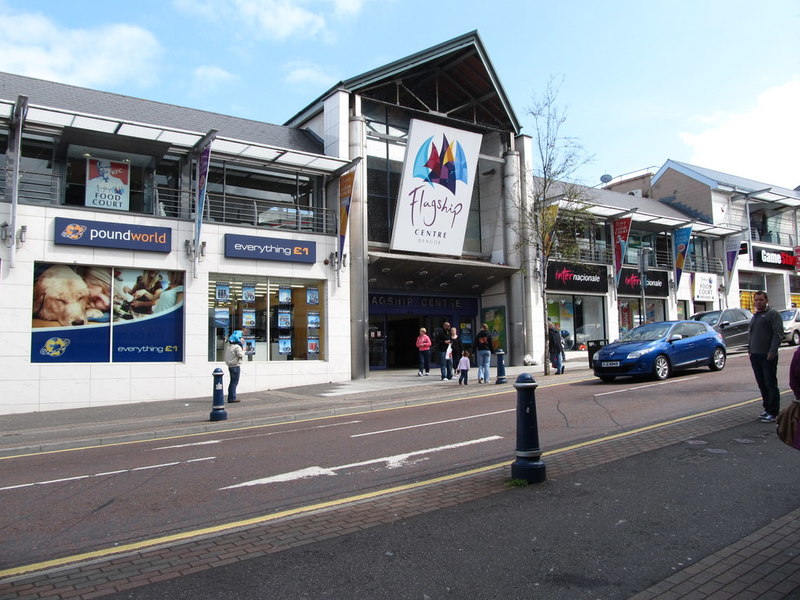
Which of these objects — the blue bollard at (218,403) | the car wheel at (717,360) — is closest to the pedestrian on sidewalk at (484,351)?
the car wheel at (717,360)

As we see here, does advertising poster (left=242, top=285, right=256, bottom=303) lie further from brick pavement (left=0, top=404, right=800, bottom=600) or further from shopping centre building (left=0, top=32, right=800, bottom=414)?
brick pavement (left=0, top=404, right=800, bottom=600)

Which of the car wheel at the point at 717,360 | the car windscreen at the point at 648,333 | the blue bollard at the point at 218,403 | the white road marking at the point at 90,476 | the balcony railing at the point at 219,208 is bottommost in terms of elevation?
the white road marking at the point at 90,476

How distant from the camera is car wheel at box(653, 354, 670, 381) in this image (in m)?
14.7

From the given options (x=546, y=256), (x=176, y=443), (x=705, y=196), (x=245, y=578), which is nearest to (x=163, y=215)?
(x=176, y=443)

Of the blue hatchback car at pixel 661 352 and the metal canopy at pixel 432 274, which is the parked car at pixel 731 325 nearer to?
the blue hatchback car at pixel 661 352

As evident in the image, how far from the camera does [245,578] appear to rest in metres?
3.96

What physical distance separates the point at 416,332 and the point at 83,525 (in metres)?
21.2

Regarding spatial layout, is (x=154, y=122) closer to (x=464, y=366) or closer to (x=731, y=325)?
(x=464, y=366)

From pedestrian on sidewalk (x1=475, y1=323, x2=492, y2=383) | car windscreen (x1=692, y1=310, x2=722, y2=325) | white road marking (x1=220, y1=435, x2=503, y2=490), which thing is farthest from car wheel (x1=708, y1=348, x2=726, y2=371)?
white road marking (x1=220, y1=435, x2=503, y2=490)

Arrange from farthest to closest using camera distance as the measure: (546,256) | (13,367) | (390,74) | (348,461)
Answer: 1. (390,74)
2. (546,256)
3. (13,367)
4. (348,461)

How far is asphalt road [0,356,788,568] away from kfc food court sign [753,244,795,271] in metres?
28.6

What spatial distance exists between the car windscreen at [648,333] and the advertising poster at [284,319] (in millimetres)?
9994

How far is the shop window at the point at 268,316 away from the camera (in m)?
18.2

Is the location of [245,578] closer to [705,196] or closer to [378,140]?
[378,140]
